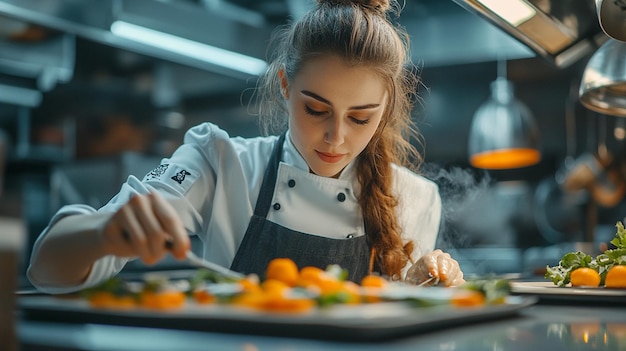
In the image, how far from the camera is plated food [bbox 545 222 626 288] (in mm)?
1446

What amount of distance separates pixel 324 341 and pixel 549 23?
1384 mm

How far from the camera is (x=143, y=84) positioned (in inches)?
183

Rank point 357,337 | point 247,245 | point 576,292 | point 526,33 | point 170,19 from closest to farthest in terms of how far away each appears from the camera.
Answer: point 357,337, point 576,292, point 247,245, point 526,33, point 170,19

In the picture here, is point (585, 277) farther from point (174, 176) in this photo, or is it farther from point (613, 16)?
point (174, 176)

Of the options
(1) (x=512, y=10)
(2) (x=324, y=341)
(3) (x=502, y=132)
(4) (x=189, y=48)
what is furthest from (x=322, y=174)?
(3) (x=502, y=132)

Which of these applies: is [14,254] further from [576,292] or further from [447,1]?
[447,1]

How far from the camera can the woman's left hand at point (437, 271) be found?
54.9 inches

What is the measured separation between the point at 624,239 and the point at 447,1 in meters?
2.36

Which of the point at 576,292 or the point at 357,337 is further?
the point at 576,292

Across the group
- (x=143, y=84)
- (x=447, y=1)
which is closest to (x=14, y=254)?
(x=447, y=1)

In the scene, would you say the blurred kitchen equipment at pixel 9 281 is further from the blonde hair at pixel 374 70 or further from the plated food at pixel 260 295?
the blonde hair at pixel 374 70

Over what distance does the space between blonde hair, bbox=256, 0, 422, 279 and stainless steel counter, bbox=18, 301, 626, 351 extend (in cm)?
68

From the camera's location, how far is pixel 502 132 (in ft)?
11.8

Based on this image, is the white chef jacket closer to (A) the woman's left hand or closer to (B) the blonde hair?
(B) the blonde hair
